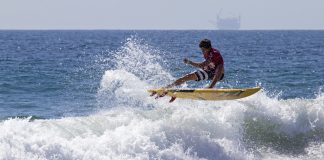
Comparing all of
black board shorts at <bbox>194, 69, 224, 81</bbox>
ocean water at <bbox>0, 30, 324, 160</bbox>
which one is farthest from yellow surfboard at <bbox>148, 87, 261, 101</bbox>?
ocean water at <bbox>0, 30, 324, 160</bbox>

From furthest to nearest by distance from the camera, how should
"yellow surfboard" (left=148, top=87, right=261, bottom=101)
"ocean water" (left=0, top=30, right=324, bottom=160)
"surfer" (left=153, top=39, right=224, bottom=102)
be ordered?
"yellow surfboard" (left=148, top=87, right=261, bottom=101) < "surfer" (left=153, top=39, right=224, bottom=102) < "ocean water" (left=0, top=30, right=324, bottom=160)

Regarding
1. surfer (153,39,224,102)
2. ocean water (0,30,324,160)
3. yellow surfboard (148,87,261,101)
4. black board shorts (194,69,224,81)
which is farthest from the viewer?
yellow surfboard (148,87,261,101)

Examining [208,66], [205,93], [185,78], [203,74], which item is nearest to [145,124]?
[185,78]

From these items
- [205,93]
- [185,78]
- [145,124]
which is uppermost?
[185,78]

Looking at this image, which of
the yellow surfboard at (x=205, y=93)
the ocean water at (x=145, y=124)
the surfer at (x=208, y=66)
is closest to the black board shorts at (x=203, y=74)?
the surfer at (x=208, y=66)

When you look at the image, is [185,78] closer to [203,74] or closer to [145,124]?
[203,74]

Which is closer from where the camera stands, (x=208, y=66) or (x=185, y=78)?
(x=185, y=78)

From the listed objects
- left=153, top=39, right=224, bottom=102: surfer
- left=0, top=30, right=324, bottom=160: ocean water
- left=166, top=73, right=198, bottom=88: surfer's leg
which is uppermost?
left=153, top=39, right=224, bottom=102: surfer

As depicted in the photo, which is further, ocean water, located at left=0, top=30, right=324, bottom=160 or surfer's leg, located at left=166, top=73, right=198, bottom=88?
surfer's leg, located at left=166, top=73, right=198, bottom=88

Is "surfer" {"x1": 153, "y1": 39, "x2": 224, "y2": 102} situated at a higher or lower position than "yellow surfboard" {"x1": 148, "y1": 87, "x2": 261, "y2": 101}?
higher

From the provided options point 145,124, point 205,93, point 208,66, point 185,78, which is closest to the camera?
point 145,124

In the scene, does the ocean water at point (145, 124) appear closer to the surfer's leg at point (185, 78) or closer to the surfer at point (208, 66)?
the surfer's leg at point (185, 78)

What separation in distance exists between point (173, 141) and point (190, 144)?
45 centimetres

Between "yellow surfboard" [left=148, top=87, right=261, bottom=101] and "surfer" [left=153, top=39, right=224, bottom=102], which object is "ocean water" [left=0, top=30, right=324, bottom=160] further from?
"surfer" [left=153, top=39, right=224, bottom=102]
